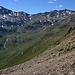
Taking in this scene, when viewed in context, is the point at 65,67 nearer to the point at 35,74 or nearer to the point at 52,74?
the point at 52,74

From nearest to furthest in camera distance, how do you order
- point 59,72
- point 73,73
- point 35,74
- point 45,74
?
point 73,73 < point 59,72 < point 45,74 < point 35,74

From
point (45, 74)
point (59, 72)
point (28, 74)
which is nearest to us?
point (59, 72)

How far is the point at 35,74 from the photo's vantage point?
36.8 m

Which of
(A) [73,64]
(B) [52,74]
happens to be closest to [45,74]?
(B) [52,74]

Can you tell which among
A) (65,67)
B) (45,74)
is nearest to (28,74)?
(45,74)

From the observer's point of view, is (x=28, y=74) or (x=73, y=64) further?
Result: (x=28, y=74)

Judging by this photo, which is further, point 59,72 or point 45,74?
point 45,74

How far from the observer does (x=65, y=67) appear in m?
33.7

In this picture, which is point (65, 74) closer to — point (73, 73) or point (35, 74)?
point (73, 73)

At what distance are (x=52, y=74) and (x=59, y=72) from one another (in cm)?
114

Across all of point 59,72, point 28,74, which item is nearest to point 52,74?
point 59,72

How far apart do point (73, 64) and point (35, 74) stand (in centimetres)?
684

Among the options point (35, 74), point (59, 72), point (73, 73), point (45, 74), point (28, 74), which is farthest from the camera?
point (28, 74)

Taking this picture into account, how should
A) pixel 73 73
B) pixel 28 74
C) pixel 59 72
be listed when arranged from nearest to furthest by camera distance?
pixel 73 73, pixel 59 72, pixel 28 74
